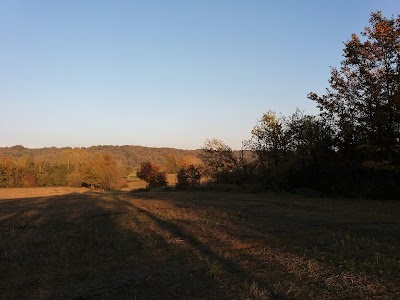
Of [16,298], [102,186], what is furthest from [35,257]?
[102,186]

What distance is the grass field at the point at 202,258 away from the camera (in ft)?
17.4

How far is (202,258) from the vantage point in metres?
7.13

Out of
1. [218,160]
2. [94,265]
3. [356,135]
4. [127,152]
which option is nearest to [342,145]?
[356,135]

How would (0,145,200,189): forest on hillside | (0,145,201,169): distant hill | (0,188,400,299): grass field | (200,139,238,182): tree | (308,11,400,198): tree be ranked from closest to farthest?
1. (0,188,400,299): grass field
2. (308,11,400,198): tree
3. (200,139,238,182): tree
4. (0,145,200,189): forest on hillside
5. (0,145,201,169): distant hill

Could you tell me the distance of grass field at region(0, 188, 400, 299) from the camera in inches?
209

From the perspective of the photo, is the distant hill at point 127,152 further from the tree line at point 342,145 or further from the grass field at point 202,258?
the grass field at point 202,258

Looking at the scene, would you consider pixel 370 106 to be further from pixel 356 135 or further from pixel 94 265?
pixel 94 265

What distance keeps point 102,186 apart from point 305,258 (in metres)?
55.9

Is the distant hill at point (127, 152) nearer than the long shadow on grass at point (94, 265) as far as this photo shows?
No

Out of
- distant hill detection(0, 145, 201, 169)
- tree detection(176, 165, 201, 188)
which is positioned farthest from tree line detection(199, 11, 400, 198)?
distant hill detection(0, 145, 201, 169)

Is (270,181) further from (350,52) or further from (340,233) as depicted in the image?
(340,233)

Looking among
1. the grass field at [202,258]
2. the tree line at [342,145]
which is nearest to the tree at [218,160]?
the tree line at [342,145]

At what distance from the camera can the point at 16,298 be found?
206 inches

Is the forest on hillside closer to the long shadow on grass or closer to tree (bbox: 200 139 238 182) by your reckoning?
tree (bbox: 200 139 238 182)
